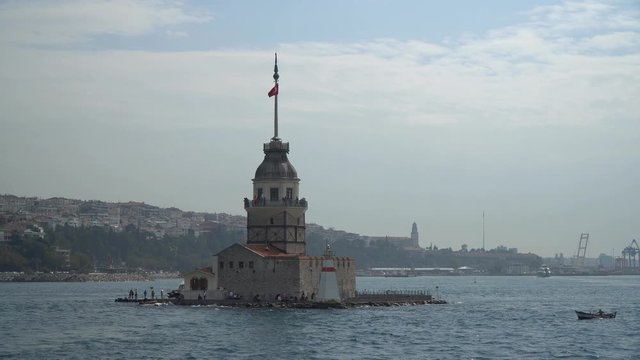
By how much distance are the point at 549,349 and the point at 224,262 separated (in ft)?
99.5

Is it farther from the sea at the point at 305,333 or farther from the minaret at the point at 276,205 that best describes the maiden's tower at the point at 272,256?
the sea at the point at 305,333

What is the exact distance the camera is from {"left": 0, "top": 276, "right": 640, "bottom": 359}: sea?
59938mm

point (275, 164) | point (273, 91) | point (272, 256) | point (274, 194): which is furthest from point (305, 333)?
point (273, 91)

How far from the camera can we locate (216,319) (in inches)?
3002

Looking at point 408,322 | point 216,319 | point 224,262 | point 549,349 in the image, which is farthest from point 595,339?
point 224,262

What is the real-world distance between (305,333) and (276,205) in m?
23.0

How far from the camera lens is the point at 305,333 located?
68750 millimetres

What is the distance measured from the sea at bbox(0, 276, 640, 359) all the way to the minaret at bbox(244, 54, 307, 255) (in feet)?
24.8

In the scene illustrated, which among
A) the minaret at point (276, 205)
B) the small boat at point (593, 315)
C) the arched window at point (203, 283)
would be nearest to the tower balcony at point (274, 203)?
the minaret at point (276, 205)

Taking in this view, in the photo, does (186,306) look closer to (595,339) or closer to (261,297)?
(261,297)

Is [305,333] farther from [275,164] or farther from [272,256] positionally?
[275,164]

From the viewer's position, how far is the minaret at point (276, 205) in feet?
298

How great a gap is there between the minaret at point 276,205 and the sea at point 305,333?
24.8 ft

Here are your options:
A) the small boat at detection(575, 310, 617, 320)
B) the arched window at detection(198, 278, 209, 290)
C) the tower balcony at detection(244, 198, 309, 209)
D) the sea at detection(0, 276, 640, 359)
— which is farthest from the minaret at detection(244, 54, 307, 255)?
the small boat at detection(575, 310, 617, 320)
